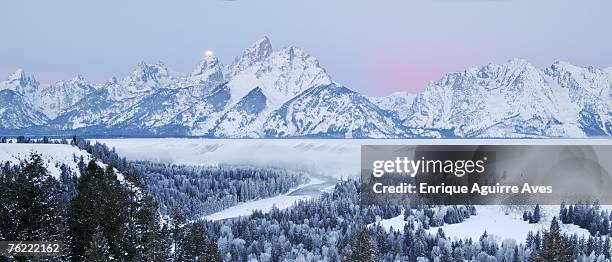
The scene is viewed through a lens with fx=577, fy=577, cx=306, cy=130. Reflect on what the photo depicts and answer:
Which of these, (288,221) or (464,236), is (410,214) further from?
(288,221)

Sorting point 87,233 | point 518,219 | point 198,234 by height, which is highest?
point 87,233

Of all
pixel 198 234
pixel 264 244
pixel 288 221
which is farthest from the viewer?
pixel 288 221

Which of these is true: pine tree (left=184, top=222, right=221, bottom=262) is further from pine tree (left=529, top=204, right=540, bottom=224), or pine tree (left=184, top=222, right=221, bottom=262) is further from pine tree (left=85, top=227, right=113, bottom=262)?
pine tree (left=529, top=204, right=540, bottom=224)

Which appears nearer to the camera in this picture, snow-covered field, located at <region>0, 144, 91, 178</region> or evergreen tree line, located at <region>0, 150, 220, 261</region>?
evergreen tree line, located at <region>0, 150, 220, 261</region>

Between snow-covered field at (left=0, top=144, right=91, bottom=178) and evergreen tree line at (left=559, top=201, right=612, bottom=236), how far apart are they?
5561 inches

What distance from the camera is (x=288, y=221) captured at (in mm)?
166125

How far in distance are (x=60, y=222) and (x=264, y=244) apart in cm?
10084

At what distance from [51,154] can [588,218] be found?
6172 inches

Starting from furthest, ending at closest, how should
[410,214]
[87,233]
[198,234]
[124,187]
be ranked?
[410,214] → [198,234] → [124,187] → [87,233]

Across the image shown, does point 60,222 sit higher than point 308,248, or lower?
higher

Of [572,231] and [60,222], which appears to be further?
[572,231]

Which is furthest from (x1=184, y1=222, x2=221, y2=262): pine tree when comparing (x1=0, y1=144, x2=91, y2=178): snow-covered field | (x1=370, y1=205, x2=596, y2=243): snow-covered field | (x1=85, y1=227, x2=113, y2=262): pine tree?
(x1=0, y1=144, x2=91, y2=178): snow-covered field

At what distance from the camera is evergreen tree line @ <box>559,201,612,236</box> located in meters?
152

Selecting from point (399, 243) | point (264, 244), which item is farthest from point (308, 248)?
point (399, 243)
